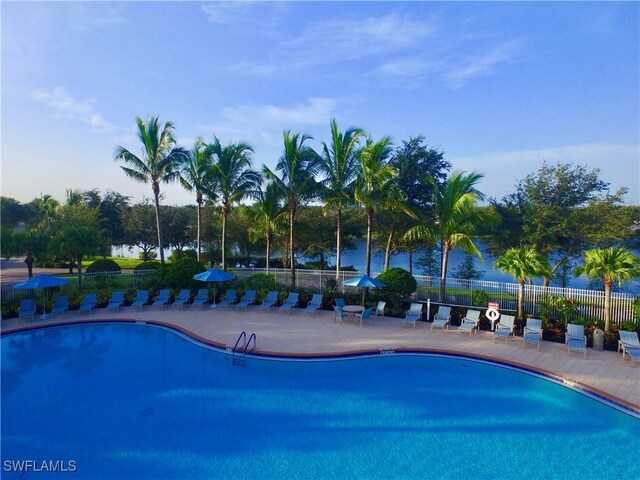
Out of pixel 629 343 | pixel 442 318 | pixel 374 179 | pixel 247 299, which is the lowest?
pixel 629 343

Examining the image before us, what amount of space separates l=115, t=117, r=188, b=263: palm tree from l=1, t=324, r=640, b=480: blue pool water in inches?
491

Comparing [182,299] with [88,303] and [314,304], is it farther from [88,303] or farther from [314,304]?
[314,304]

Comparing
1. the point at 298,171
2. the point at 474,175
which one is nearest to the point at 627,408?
the point at 474,175

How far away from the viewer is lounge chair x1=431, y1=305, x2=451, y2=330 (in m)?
14.5

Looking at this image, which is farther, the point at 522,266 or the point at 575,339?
the point at 522,266

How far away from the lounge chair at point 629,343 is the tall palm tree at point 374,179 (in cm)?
1003

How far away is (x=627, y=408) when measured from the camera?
8547 millimetres

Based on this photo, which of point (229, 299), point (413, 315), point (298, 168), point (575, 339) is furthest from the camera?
point (298, 168)

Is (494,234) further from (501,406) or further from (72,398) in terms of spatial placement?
(72,398)

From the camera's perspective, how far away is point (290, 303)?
1736 centimetres

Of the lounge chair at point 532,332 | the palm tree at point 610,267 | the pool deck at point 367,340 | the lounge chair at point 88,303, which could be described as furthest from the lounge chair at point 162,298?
the palm tree at point 610,267

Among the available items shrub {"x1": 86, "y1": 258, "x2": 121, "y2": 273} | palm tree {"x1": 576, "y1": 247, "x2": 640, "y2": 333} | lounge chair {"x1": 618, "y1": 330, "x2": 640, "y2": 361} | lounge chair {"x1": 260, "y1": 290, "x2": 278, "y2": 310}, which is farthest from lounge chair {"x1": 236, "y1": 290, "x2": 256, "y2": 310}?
lounge chair {"x1": 618, "y1": 330, "x2": 640, "y2": 361}

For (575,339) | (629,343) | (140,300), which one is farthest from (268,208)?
(629,343)

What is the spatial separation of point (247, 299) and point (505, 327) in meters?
11.0
